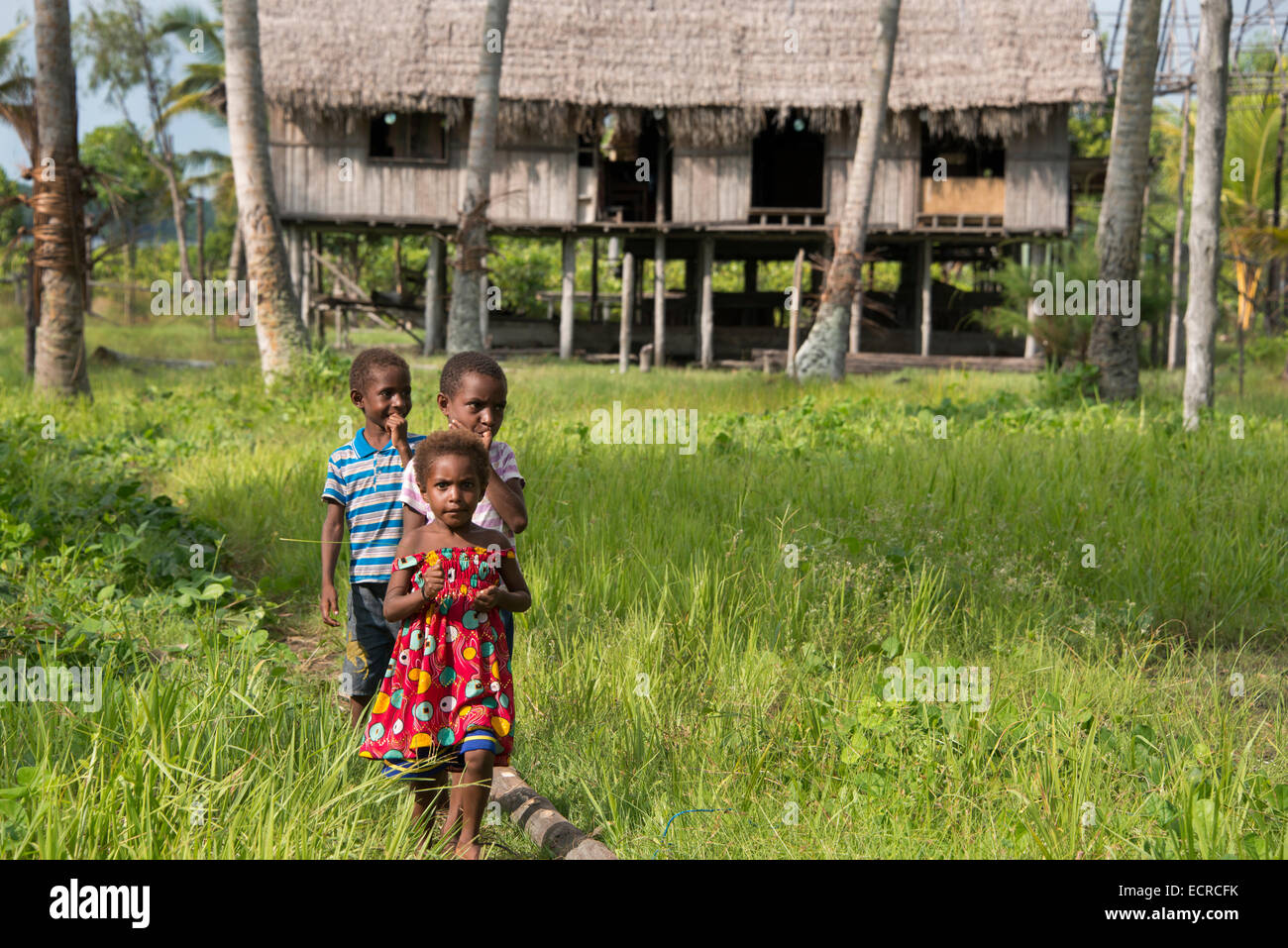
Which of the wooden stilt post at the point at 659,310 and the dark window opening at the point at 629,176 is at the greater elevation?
the dark window opening at the point at 629,176

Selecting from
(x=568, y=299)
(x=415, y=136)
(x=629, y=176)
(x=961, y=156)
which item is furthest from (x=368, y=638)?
(x=961, y=156)

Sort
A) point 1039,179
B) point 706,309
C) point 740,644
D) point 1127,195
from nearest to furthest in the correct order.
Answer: point 740,644
point 1127,195
point 1039,179
point 706,309

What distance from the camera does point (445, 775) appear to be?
3.16 meters

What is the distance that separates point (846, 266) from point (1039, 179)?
8.53 meters

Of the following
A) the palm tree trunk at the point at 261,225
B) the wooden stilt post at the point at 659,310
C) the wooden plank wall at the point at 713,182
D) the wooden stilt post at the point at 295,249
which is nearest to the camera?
the palm tree trunk at the point at 261,225

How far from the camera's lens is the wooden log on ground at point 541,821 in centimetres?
281

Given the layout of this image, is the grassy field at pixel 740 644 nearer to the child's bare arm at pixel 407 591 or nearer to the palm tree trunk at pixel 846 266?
the child's bare arm at pixel 407 591

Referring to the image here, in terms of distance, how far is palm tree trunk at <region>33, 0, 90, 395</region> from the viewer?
10289 millimetres

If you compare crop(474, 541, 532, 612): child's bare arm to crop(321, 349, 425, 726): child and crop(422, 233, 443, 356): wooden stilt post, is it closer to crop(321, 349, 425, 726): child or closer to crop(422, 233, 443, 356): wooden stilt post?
crop(321, 349, 425, 726): child

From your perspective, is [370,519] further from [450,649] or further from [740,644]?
[740,644]

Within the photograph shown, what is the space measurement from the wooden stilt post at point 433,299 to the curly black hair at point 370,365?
675 inches

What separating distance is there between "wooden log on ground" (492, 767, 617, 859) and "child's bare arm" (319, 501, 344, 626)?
76cm

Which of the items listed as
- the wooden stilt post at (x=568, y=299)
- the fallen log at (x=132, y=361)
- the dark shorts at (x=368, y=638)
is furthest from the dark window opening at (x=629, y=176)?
the dark shorts at (x=368, y=638)

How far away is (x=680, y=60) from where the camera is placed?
20.0 m
